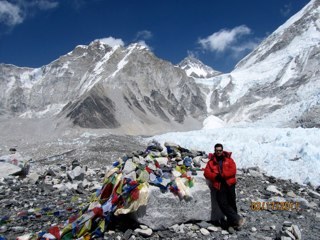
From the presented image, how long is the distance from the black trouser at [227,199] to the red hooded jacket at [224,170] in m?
0.12

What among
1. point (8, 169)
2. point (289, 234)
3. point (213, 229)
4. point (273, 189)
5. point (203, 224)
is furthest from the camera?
point (8, 169)

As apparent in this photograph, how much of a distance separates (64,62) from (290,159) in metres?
147

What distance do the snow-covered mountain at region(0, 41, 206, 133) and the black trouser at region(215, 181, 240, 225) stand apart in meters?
89.6

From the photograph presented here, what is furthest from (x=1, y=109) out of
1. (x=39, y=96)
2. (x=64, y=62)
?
(x=64, y=62)

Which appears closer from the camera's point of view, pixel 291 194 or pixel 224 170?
pixel 224 170

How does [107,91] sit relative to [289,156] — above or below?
above

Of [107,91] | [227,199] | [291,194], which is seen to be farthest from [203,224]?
[107,91]

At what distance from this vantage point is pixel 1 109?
15038cm

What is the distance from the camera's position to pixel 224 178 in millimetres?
7617

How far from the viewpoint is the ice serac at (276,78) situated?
110 m

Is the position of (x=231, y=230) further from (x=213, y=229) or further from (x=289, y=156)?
(x=289, y=156)

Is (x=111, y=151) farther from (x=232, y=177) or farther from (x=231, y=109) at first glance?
(x=231, y=109)

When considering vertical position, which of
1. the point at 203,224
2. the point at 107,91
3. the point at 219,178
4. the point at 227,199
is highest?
the point at 107,91

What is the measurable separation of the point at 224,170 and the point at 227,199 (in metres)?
0.67
